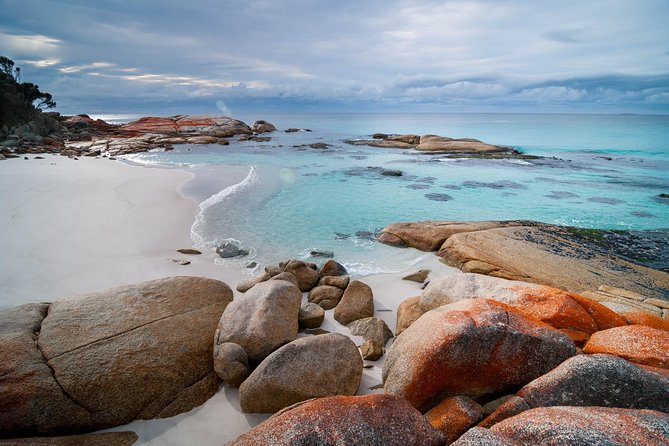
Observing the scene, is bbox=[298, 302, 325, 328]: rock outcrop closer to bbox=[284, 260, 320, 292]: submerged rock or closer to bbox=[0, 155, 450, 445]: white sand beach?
bbox=[0, 155, 450, 445]: white sand beach

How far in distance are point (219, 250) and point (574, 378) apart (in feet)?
30.4

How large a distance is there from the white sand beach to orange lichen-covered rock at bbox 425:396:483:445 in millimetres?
1836

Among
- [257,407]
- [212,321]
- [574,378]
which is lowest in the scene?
[257,407]

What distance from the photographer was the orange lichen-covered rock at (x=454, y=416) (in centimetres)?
358

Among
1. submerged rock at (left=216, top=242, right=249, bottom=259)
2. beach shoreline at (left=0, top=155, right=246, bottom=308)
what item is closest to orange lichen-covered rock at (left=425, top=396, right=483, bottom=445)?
beach shoreline at (left=0, top=155, right=246, bottom=308)

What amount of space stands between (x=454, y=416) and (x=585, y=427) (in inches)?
47.3

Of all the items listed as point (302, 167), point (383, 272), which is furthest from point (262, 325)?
point (302, 167)

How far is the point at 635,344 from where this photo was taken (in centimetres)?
440

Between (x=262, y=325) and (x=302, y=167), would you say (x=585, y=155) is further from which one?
(x=262, y=325)

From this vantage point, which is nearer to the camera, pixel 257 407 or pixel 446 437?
pixel 446 437

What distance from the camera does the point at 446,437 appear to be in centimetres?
353

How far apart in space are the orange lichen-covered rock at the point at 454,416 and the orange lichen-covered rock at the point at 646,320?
3.58 m

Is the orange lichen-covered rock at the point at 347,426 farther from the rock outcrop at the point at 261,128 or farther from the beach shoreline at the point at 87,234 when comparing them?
the rock outcrop at the point at 261,128

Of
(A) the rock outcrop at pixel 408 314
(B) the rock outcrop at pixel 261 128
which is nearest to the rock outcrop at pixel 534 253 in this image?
(A) the rock outcrop at pixel 408 314
